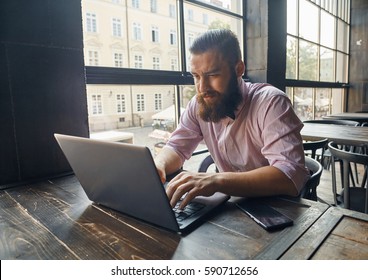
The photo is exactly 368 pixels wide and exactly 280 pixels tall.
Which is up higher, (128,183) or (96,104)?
(96,104)

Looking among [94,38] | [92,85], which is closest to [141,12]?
[94,38]

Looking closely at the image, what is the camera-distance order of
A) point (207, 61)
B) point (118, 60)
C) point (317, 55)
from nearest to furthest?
point (207, 61) → point (118, 60) → point (317, 55)

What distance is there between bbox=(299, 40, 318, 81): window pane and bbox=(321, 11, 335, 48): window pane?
1.98ft

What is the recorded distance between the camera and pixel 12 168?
56.9 inches

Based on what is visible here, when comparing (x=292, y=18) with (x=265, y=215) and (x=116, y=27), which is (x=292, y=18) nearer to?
(x=116, y=27)

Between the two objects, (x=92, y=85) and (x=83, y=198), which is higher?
(x=92, y=85)

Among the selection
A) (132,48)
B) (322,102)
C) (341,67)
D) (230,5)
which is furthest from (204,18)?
(341,67)

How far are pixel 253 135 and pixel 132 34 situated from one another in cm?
170

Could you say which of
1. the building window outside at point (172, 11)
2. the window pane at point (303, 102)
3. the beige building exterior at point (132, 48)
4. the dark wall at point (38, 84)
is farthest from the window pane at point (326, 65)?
the dark wall at point (38, 84)

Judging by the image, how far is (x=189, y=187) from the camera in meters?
0.93

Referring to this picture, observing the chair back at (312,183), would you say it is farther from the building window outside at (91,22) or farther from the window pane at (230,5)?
the window pane at (230,5)

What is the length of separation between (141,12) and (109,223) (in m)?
2.27

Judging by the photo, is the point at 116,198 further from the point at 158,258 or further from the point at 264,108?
the point at 264,108

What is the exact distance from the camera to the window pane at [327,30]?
6.09 metres
